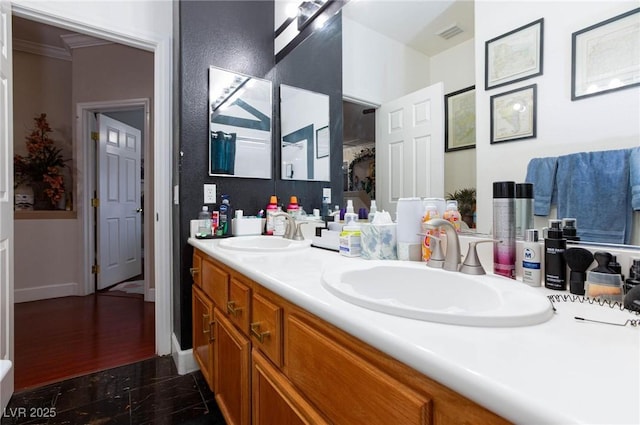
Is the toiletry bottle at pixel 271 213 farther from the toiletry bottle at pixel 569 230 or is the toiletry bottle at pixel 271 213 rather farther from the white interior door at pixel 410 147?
the toiletry bottle at pixel 569 230

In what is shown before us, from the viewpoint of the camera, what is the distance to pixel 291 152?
2.04 m

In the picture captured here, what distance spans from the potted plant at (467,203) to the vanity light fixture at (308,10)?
1.27 metres

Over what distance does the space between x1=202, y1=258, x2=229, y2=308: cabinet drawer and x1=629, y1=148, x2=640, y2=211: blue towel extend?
1.18 metres

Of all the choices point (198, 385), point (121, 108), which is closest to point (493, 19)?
point (198, 385)

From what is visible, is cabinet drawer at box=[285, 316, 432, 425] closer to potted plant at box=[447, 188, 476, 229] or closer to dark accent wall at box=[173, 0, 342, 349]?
potted plant at box=[447, 188, 476, 229]

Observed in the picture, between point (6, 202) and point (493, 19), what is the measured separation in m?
2.18

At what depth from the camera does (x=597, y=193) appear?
741 millimetres

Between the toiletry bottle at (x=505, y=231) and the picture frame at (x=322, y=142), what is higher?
the picture frame at (x=322, y=142)

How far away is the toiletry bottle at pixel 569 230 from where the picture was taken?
76 cm

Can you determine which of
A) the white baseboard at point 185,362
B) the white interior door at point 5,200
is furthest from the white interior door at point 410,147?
the white interior door at point 5,200

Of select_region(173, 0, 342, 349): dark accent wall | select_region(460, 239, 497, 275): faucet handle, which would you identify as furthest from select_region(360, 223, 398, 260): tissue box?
select_region(173, 0, 342, 349): dark accent wall

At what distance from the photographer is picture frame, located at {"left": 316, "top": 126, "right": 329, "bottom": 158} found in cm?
167

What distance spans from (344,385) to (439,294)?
37 cm

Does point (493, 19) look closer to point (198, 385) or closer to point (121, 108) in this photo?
point (198, 385)
